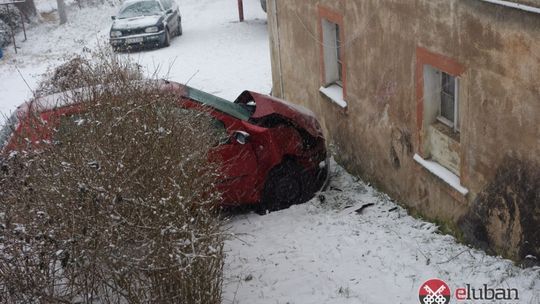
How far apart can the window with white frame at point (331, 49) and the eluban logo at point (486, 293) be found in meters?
5.07

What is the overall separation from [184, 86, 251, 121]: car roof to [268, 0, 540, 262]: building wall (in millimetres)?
1741

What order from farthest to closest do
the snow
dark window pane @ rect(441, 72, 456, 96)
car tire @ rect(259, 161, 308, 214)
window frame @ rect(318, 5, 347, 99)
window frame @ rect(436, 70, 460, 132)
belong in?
window frame @ rect(318, 5, 347, 99) → car tire @ rect(259, 161, 308, 214) → dark window pane @ rect(441, 72, 456, 96) → window frame @ rect(436, 70, 460, 132) → the snow

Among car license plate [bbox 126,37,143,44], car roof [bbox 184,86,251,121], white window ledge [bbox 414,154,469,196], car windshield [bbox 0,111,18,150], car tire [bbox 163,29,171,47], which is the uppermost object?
car windshield [bbox 0,111,18,150]

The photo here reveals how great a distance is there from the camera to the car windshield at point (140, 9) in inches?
830

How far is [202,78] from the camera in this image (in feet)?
55.3

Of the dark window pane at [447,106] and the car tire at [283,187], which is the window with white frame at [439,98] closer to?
the dark window pane at [447,106]

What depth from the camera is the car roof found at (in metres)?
8.59

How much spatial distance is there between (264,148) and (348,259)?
1.97m

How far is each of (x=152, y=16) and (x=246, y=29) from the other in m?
3.09

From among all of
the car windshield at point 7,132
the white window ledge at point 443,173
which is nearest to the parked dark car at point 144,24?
the car windshield at point 7,132

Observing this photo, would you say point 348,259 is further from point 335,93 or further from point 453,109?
point 335,93

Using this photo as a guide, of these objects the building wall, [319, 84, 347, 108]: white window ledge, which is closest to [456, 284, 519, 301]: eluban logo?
the building wall

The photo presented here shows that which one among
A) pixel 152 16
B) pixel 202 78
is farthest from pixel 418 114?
pixel 152 16

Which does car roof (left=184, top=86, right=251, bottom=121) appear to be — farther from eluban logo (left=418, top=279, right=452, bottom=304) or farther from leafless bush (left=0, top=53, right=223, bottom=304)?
eluban logo (left=418, top=279, right=452, bottom=304)
